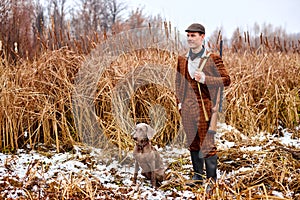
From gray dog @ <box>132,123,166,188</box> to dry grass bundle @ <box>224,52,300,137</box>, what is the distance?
1.96 metres

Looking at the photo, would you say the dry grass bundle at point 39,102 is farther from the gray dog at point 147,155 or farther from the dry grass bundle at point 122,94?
the gray dog at point 147,155

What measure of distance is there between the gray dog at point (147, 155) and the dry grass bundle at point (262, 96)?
6.43 feet

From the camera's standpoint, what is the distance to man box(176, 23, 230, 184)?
275cm

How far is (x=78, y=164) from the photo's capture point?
3.38 m

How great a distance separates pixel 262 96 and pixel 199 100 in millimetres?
2444

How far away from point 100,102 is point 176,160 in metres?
1.16

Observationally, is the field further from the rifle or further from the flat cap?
the flat cap

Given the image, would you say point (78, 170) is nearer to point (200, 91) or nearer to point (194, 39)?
point (200, 91)

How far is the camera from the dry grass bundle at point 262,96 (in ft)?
15.0

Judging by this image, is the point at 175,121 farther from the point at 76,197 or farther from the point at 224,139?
the point at 76,197

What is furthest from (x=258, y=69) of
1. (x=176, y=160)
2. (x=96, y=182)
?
(x=96, y=182)

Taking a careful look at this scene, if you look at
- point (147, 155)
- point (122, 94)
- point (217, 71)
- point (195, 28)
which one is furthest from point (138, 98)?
point (195, 28)

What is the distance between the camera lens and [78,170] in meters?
3.25

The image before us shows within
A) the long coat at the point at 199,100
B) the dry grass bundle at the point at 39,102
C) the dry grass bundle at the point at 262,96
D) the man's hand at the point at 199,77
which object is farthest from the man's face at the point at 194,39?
the dry grass bundle at the point at 262,96
